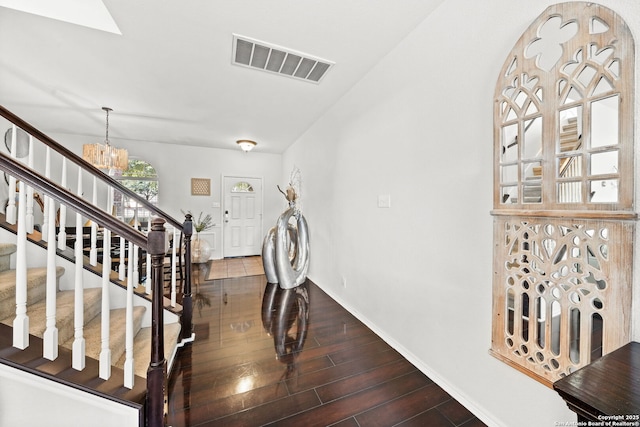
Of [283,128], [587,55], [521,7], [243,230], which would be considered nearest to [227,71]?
[283,128]

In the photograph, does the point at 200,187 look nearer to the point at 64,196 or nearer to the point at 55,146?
the point at 55,146

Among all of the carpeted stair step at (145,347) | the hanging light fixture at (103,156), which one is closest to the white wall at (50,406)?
the carpeted stair step at (145,347)

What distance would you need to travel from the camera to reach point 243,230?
6172mm

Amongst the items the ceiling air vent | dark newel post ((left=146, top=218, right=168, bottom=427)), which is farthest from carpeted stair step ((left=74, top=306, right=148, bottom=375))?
the ceiling air vent

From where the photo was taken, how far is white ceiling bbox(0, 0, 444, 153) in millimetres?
1825

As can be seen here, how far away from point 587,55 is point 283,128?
12.6 ft

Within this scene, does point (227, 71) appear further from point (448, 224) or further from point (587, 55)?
point (587, 55)

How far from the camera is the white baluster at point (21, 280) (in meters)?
1.08

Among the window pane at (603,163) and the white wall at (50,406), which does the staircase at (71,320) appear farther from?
the window pane at (603,163)

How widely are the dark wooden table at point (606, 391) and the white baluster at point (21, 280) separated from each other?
1.93 meters

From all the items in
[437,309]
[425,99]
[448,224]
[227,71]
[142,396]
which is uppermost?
[227,71]

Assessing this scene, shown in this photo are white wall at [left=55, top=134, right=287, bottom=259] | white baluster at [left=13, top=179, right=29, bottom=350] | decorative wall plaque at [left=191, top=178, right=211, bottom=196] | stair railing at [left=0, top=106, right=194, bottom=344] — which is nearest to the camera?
white baluster at [left=13, top=179, right=29, bottom=350]

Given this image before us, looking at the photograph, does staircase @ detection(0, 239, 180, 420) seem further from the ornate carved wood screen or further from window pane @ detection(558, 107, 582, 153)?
window pane @ detection(558, 107, 582, 153)

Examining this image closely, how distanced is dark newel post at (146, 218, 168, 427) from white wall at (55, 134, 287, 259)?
15.7ft
